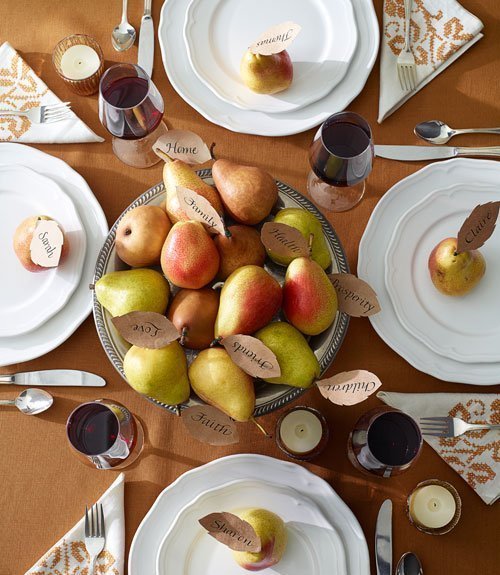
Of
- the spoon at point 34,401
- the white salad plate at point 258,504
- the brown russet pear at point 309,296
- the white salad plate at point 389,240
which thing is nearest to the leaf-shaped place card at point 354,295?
the brown russet pear at point 309,296

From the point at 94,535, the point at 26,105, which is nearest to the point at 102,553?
the point at 94,535

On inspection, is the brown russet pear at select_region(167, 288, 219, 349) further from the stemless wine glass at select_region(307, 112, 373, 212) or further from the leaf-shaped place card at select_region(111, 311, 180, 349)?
the stemless wine glass at select_region(307, 112, 373, 212)

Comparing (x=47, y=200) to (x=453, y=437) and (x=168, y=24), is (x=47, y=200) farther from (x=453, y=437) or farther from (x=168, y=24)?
(x=453, y=437)

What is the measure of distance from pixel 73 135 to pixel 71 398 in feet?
1.33

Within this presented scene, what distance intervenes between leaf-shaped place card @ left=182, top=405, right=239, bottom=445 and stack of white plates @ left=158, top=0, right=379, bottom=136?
0.47 metres

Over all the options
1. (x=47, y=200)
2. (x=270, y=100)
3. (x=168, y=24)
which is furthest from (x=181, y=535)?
(x=168, y=24)

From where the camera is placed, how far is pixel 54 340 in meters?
0.93

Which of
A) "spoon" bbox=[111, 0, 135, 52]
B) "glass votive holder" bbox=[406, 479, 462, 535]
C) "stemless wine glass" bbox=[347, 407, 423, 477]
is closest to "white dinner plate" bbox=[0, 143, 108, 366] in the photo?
"spoon" bbox=[111, 0, 135, 52]

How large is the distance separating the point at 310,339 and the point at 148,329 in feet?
0.76

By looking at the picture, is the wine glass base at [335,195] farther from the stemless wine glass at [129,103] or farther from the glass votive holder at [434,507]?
the glass votive holder at [434,507]

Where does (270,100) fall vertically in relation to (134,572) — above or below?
above

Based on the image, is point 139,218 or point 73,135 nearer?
point 139,218

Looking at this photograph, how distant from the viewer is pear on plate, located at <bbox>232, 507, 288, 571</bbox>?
794 mm

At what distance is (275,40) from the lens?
0.93 m
